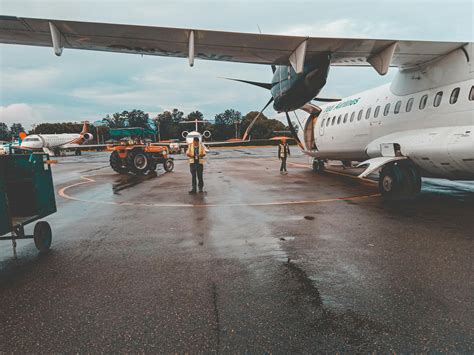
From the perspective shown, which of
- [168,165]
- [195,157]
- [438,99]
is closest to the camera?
[438,99]

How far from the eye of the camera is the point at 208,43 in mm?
7645

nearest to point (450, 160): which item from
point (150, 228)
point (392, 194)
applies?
point (392, 194)

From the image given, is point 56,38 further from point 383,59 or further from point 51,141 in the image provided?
point 51,141

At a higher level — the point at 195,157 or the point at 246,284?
the point at 195,157

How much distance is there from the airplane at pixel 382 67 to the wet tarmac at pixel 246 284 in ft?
4.99

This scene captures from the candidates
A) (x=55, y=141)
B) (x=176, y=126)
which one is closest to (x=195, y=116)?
(x=176, y=126)

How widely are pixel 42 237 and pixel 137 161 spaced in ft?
40.5

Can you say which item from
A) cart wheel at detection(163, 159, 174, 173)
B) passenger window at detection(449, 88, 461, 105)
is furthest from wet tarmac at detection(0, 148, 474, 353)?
cart wheel at detection(163, 159, 174, 173)

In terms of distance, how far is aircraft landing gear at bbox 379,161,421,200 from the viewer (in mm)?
8367

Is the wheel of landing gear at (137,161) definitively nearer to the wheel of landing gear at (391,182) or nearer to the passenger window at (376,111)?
the passenger window at (376,111)

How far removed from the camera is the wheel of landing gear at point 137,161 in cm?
1680

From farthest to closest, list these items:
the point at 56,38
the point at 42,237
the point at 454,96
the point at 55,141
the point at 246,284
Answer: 1. the point at 55,141
2. the point at 454,96
3. the point at 56,38
4. the point at 42,237
5. the point at 246,284

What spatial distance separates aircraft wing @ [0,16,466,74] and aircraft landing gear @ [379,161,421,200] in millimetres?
2573

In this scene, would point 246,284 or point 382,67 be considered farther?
point 382,67
